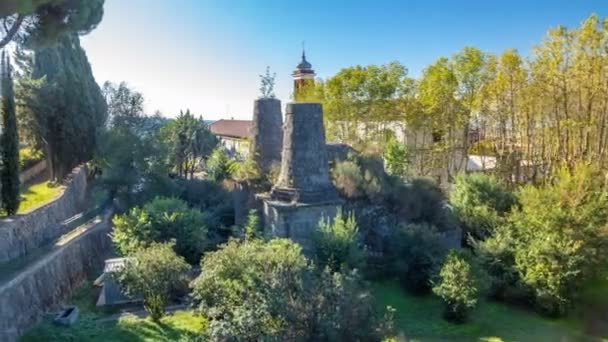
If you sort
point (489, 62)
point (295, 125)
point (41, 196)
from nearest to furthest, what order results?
point (295, 125) < point (41, 196) < point (489, 62)

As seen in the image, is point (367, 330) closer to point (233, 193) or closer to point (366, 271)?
point (366, 271)

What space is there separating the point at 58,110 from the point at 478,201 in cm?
1876

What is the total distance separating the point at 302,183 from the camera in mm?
13867

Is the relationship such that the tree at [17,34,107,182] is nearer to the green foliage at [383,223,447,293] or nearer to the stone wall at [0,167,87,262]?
the stone wall at [0,167,87,262]

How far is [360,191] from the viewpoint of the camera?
51.6 feet

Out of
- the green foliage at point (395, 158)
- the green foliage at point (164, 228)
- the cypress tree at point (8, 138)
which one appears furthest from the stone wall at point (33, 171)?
the green foliage at point (395, 158)

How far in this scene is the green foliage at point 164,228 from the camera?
12.5 metres

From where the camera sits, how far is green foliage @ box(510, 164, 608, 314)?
12.4m

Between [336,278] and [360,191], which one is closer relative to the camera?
[336,278]

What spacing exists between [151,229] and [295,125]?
5.50 m

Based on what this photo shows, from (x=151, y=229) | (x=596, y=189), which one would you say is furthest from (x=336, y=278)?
(x=596, y=189)

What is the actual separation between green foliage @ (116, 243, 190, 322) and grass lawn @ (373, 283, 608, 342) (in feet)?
19.0

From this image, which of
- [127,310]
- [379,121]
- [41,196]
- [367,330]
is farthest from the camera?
[379,121]

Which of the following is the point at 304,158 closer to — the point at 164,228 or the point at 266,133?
the point at 266,133
